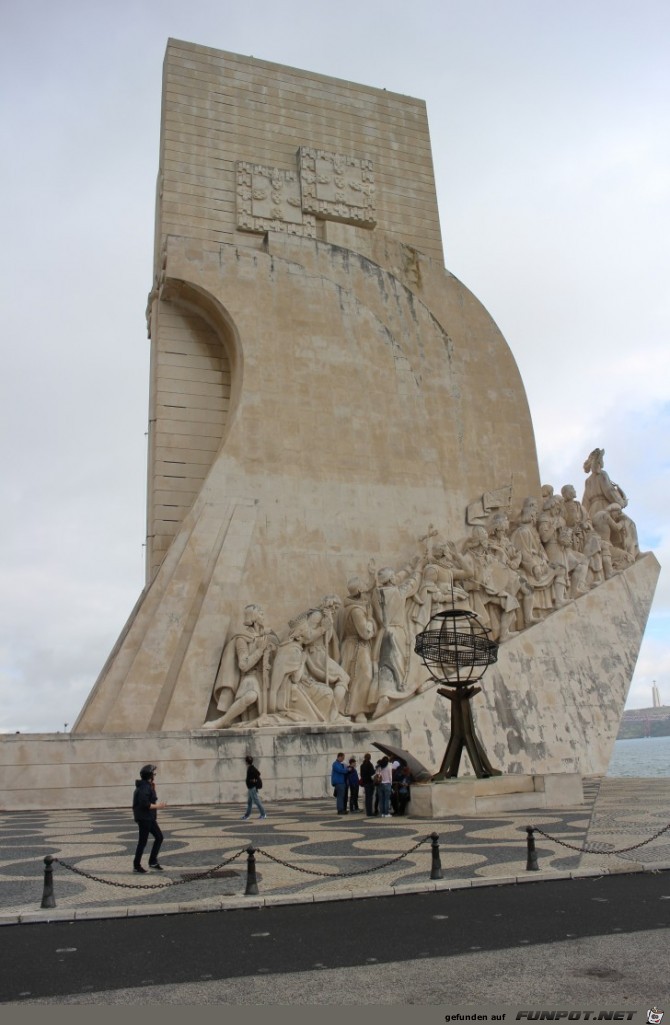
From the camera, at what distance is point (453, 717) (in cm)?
822

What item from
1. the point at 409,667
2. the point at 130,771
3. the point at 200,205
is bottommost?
the point at 130,771

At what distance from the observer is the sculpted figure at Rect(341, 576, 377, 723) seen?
11.4 meters

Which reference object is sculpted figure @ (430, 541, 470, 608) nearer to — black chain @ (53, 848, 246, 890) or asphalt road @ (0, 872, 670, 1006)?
black chain @ (53, 848, 246, 890)

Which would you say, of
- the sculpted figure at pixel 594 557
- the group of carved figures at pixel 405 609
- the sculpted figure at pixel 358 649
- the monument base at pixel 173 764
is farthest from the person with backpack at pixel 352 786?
the sculpted figure at pixel 594 557

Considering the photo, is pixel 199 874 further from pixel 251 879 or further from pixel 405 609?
pixel 405 609

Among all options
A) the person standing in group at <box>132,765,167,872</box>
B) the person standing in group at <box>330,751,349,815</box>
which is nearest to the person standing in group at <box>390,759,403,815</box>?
the person standing in group at <box>330,751,349,815</box>

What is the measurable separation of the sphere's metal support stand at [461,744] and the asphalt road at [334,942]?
3.79m

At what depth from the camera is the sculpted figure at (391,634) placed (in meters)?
11.4

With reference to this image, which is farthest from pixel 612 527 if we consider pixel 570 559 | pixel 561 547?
pixel 570 559

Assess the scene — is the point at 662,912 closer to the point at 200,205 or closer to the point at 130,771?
the point at 130,771

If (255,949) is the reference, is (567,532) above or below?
above

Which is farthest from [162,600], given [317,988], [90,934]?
[317,988]

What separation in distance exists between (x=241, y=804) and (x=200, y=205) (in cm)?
1090

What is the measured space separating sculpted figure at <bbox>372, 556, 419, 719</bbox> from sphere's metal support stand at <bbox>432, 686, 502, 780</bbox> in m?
3.08
